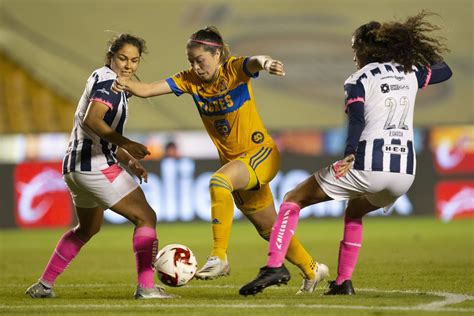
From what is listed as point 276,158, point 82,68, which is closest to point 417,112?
point 82,68

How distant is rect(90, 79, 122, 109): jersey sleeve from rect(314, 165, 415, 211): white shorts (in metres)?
1.55

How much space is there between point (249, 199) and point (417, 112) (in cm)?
1782

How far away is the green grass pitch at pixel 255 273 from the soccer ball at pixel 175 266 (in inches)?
6.1

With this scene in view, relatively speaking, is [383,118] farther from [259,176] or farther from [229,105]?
[229,105]

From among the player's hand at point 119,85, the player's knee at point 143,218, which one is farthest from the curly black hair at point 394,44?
the player's knee at point 143,218

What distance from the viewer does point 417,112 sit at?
24531 mm

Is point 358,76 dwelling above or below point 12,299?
above

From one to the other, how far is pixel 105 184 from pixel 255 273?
269cm

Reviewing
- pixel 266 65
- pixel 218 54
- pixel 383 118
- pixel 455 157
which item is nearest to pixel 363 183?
pixel 383 118

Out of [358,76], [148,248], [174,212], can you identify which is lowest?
[174,212]

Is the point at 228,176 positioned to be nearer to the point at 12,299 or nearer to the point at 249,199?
the point at 249,199

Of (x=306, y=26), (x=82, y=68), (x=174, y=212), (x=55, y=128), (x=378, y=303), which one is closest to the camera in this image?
(x=378, y=303)

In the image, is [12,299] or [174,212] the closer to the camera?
[12,299]

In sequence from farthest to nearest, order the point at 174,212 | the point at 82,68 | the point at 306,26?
the point at 306,26
the point at 82,68
the point at 174,212
